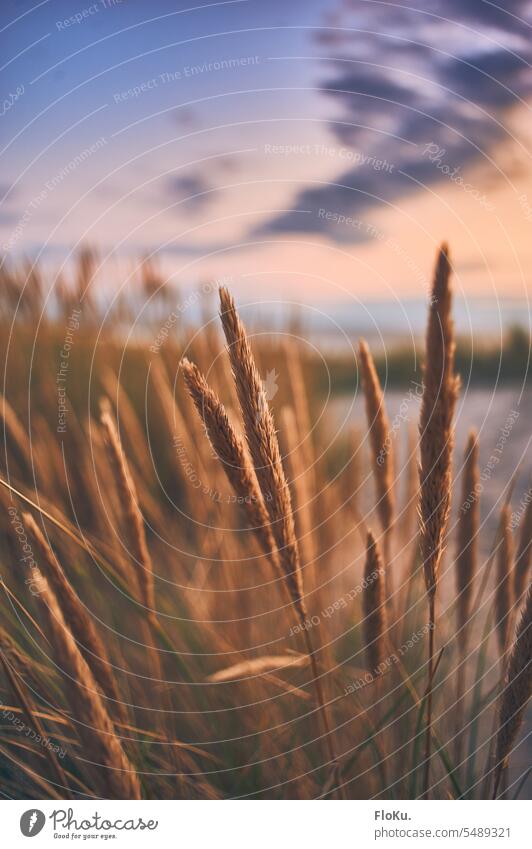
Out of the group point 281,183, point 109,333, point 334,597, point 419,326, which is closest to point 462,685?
point 334,597

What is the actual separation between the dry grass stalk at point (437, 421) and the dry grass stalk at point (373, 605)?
51 mm

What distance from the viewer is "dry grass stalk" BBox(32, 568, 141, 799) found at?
52cm

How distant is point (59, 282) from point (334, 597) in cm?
72

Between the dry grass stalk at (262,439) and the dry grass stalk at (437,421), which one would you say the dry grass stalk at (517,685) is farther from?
the dry grass stalk at (262,439)

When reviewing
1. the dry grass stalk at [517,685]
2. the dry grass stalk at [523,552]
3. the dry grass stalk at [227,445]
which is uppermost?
the dry grass stalk at [227,445]

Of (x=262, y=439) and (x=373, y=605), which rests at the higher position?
(x=262, y=439)

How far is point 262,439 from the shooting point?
534 millimetres

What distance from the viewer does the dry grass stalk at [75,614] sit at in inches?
21.2

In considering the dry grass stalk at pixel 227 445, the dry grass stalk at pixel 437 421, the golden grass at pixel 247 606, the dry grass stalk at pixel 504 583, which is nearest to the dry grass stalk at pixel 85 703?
the golden grass at pixel 247 606
